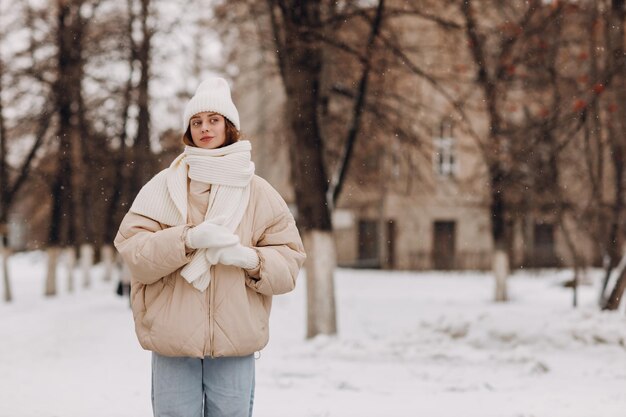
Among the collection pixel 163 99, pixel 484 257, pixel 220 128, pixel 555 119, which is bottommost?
pixel 484 257

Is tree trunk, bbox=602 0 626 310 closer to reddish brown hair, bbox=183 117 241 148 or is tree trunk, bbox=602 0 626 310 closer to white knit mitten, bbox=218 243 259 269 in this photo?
reddish brown hair, bbox=183 117 241 148

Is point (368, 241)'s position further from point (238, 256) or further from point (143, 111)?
point (238, 256)

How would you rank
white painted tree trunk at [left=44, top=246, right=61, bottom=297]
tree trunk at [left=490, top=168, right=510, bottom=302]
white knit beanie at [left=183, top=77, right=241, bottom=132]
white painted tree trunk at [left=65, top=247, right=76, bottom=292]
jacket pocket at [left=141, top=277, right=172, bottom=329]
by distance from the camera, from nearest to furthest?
1. jacket pocket at [left=141, top=277, right=172, bottom=329]
2. white knit beanie at [left=183, top=77, right=241, bottom=132]
3. tree trunk at [left=490, top=168, right=510, bottom=302]
4. white painted tree trunk at [left=44, top=246, right=61, bottom=297]
5. white painted tree trunk at [left=65, top=247, right=76, bottom=292]

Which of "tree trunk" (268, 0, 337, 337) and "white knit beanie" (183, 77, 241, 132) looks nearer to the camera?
"white knit beanie" (183, 77, 241, 132)

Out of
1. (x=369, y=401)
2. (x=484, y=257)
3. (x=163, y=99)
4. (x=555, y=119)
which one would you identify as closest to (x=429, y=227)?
(x=484, y=257)

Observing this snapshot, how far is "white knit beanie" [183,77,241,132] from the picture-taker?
334 cm

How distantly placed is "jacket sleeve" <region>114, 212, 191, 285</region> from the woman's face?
414 millimetres

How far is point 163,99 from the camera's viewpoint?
19625mm

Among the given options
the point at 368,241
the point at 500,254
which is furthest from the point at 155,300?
the point at 368,241

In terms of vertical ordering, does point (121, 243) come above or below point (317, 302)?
above

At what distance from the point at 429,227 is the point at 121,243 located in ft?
113

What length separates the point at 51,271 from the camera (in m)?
21.8

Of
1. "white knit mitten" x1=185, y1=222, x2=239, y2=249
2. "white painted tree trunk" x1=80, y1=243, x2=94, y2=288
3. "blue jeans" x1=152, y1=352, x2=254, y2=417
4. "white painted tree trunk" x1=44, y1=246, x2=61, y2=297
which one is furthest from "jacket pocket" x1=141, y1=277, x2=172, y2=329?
"white painted tree trunk" x1=80, y1=243, x2=94, y2=288

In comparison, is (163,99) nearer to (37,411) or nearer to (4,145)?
(4,145)
